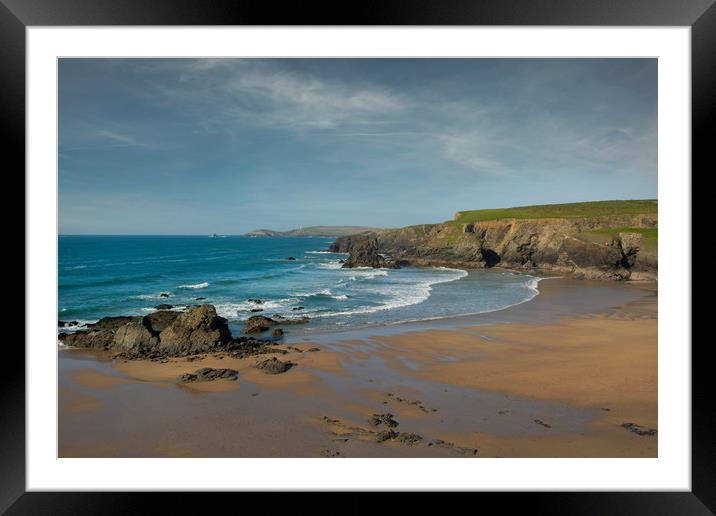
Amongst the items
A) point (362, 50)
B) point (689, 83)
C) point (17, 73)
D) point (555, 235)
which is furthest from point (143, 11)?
point (555, 235)

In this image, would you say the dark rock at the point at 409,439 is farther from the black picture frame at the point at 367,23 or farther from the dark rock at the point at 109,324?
the dark rock at the point at 109,324

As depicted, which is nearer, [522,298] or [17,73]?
[17,73]

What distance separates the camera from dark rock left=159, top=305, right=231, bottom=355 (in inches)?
261

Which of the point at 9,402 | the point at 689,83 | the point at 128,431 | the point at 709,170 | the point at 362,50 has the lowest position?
the point at 128,431

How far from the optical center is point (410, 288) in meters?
15.9

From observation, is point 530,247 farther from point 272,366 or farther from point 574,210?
point 272,366

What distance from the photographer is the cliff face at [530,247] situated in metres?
18.3

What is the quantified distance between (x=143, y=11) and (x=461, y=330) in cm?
754

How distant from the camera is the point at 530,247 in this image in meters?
25.3

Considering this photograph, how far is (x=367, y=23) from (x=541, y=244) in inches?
995

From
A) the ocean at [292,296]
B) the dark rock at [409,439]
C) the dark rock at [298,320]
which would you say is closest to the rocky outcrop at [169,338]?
the ocean at [292,296]

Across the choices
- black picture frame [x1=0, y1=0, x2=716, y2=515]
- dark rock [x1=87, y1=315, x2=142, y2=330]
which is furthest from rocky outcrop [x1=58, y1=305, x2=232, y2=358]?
black picture frame [x1=0, y1=0, x2=716, y2=515]

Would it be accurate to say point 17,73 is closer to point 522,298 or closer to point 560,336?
point 560,336

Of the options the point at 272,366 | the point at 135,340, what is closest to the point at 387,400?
the point at 272,366
